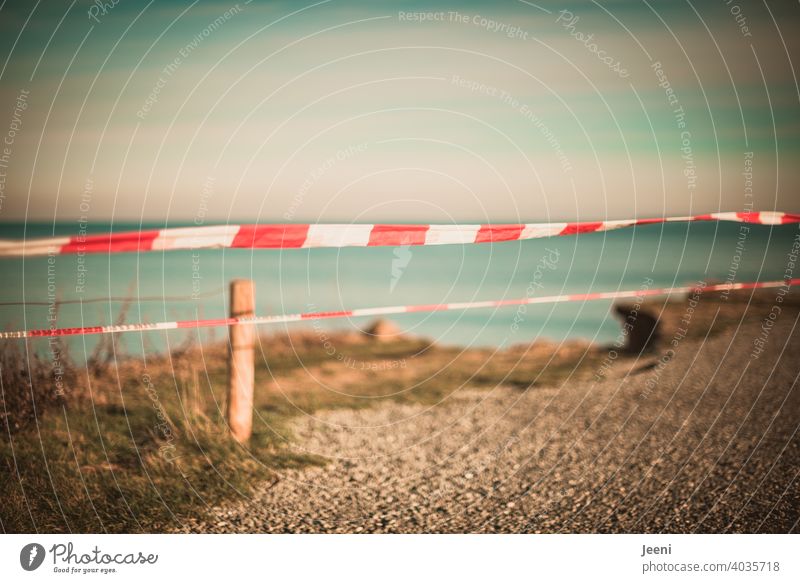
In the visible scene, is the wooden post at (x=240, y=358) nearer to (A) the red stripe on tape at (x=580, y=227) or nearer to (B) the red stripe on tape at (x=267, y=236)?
(B) the red stripe on tape at (x=267, y=236)

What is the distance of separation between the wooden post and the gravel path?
79 centimetres

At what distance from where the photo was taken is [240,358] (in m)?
5.85

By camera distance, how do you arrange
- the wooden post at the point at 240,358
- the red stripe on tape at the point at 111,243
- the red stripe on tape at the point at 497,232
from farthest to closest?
1. the wooden post at the point at 240,358
2. the red stripe on tape at the point at 497,232
3. the red stripe on tape at the point at 111,243

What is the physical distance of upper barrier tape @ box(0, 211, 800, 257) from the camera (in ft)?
12.3

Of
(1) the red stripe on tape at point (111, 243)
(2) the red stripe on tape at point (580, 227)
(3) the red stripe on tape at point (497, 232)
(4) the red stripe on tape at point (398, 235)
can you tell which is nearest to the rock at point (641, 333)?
(2) the red stripe on tape at point (580, 227)


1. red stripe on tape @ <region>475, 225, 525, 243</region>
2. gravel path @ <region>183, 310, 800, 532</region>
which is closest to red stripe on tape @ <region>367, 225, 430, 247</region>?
red stripe on tape @ <region>475, 225, 525, 243</region>

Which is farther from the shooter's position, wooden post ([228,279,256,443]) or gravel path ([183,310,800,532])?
wooden post ([228,279,256,443])

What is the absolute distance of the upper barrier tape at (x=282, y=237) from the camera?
376cm

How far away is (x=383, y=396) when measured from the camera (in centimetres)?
902

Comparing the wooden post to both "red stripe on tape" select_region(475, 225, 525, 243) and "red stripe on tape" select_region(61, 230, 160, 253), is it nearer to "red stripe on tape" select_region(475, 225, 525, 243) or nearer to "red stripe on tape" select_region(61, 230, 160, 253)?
"red stripe on tape" select_region(61, 230, 160, 253)

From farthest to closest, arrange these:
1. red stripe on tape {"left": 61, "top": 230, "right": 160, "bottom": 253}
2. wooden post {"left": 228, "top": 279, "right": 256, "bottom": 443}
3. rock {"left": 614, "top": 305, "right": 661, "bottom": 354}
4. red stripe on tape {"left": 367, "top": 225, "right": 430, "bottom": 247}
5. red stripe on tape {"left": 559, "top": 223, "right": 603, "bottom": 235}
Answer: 1. rock {"left": 614, "top": 305, "right": 661, "bottom": 354}
2. wooden post {"left": 228, "top": 279, "right": 256, "bottom": 443}
3. red stripe on tape {"left": 559, "top": 223, "right": 603, "bottom": 235}
4. red stripe on tape {"left": 367, "top": 225, "right": 430, "bottom": 247}
5. red stripe on tape {"left": 61, "top": 230, "right": 160, "bottom": 253}

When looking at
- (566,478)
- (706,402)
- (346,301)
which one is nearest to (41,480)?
(566,478)

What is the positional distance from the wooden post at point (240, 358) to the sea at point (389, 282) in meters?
0.69

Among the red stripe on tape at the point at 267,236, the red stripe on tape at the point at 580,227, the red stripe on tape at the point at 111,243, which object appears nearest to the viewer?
the red stripe on tape at the point at 111,243
